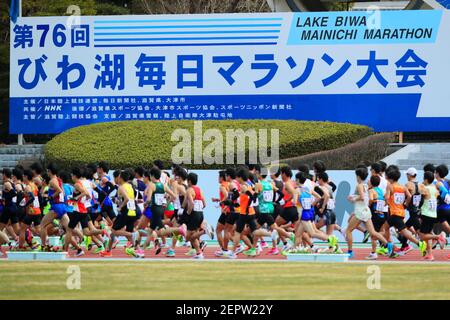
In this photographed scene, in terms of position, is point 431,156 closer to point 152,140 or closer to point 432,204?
point 152,140

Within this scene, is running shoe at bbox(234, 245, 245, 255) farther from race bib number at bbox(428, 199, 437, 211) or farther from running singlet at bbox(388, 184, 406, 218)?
race bib number at bbox(428, 199, 437, 211)

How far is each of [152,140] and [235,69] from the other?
11.9 feet

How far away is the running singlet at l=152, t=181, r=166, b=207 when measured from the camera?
22.2m

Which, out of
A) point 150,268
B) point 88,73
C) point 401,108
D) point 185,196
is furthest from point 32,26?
point 150,268

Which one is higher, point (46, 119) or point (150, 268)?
point (46, 119)

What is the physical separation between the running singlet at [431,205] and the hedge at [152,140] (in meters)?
9.56

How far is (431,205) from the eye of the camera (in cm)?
2177

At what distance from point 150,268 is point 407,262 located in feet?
16.1

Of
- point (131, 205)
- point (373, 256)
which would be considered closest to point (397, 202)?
point (373, 256)

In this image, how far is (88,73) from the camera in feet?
111

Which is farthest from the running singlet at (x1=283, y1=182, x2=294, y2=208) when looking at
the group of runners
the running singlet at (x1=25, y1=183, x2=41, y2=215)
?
the running singlet at (x1=25, y1=183, x2=41, y2=215)

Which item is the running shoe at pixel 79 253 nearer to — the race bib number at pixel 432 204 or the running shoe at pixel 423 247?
the running shoe at pixel 423 247
